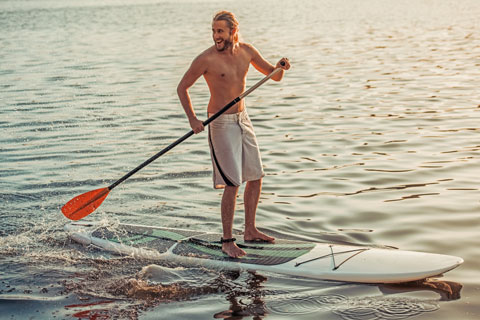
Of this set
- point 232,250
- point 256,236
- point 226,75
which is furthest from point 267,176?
point 226,75

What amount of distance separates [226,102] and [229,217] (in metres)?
1.06

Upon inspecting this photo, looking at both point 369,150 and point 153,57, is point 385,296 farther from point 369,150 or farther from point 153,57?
point 153,57

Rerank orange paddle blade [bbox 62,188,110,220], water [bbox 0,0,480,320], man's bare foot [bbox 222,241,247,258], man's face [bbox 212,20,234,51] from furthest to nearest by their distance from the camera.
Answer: orange paddle blade [bbox 62,188,110,220]
man's bare foot [bbox 222,241,247,258]
man's face [bbox 212,20,234,51]
water [bbox 0,0,480,320]

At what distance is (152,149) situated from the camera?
11203 millimetres

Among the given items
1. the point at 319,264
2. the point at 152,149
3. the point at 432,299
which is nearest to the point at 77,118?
the point at 152,149

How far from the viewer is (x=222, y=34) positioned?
589cm

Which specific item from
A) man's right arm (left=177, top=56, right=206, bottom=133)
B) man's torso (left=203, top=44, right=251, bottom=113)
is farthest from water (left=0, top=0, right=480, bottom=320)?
man's torso (left=203, top=44, right=251, bottom=113)

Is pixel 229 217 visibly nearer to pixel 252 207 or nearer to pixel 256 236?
pixel 252 207

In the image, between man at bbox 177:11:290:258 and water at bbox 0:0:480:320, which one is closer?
water at bbox 0:0:480:320

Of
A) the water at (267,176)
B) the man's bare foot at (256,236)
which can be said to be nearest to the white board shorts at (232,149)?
the man's bare foot at (256,236)

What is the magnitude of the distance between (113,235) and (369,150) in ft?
14.9

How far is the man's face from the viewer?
5.88 m

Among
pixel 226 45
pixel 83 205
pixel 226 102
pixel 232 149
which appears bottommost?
pixel 83 205

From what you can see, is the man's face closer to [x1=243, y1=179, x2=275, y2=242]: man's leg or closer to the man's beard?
the man's beard
